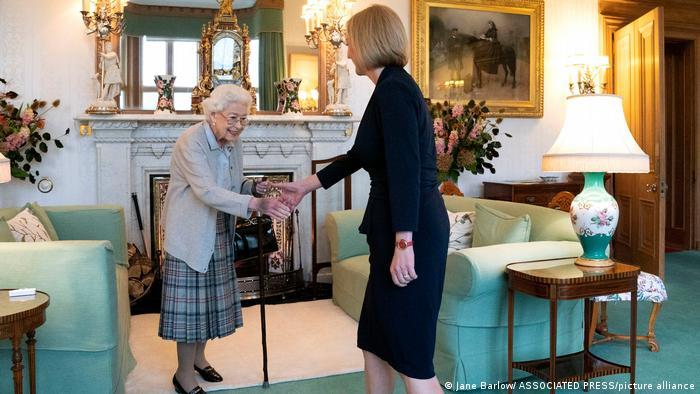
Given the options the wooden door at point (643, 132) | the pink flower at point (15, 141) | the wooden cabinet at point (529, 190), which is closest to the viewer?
the pink flower at point (15, 141)

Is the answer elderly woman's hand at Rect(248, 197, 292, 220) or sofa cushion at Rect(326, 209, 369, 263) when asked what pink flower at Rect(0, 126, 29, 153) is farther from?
elderly woman's hand at Rect(248, 197, 292, 220)

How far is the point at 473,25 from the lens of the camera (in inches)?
238

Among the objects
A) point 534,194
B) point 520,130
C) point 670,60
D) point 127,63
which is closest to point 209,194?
point 127,63

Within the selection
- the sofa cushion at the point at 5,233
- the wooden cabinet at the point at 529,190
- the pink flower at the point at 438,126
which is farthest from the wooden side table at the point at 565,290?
the wooden cabinet at the point at 529,190

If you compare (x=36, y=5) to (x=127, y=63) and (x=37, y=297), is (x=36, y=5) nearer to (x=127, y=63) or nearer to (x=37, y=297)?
(x=127, y=63)

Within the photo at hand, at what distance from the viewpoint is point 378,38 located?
1931 mm

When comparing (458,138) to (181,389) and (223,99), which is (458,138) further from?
(181,389)

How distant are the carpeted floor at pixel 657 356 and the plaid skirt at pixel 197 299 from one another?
0.39m

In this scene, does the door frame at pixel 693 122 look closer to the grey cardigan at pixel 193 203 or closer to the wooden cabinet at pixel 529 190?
the wooden cabinet at pixel 529 190

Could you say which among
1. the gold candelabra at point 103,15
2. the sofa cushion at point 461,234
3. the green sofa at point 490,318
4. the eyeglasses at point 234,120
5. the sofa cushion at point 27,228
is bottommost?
the green sofa at point 490,318

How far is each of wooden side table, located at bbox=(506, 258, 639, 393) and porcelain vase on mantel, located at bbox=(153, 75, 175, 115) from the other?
10.5ft

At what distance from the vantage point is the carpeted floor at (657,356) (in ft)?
9.87

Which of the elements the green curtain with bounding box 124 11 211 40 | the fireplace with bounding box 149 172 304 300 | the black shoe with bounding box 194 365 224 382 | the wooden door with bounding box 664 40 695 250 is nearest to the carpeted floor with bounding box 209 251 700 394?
the black shoe with bounding box 194 365 224 382

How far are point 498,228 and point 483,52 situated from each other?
3.09 meters
